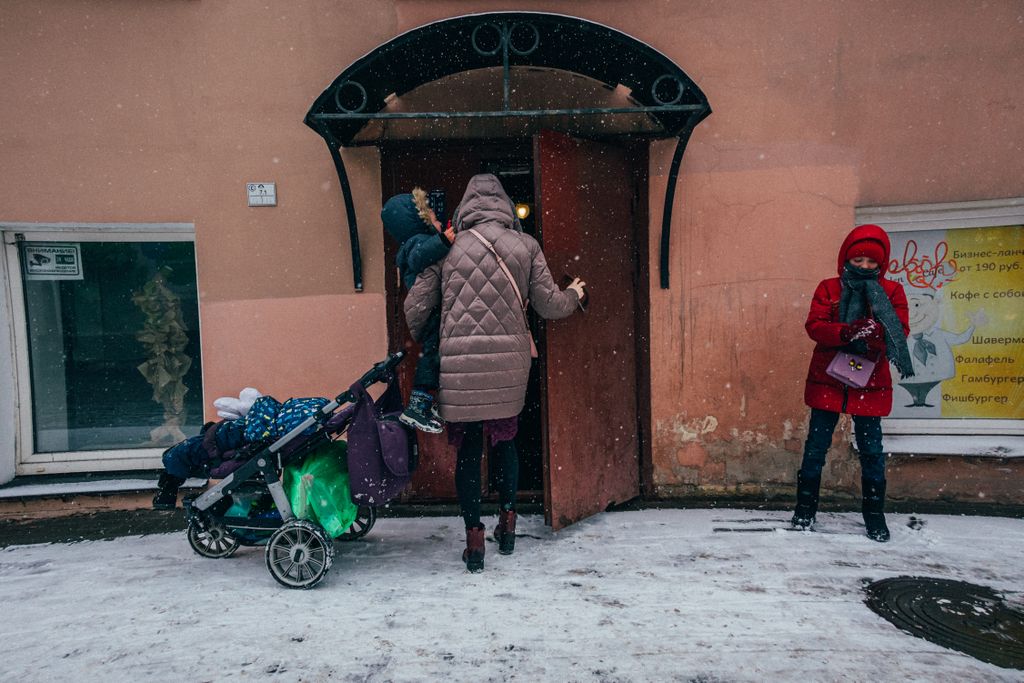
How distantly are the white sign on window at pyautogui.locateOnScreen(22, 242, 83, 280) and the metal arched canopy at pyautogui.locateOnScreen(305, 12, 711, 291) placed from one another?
2286 millimetres

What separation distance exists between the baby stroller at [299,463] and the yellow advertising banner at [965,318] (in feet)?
12.6

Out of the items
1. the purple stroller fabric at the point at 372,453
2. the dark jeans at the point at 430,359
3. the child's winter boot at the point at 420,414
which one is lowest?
the purple stroller fabric at the point at 372,453

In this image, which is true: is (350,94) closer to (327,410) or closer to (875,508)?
(327,410)

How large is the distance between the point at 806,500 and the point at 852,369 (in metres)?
0.94

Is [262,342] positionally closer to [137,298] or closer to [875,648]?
[137,298]

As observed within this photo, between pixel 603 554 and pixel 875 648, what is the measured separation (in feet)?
4.91

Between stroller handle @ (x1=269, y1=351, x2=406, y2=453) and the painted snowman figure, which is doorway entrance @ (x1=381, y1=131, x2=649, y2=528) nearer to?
stroller handle @ (x1=269, y1=351, x2=406, y2=453)

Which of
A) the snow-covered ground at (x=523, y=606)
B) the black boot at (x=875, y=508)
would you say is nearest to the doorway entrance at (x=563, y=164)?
the snow-covered ground at (x=523, y=606)

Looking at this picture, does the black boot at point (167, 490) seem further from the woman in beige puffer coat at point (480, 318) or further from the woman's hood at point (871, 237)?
the woman's hood at point (871, 237)

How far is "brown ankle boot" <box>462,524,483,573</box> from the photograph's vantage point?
3607 mm

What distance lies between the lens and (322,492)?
3.57 metres

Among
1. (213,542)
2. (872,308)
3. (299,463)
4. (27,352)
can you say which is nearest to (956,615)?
(872,308)

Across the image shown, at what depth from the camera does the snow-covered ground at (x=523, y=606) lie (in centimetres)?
270

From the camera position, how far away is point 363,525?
4117 millimetres
